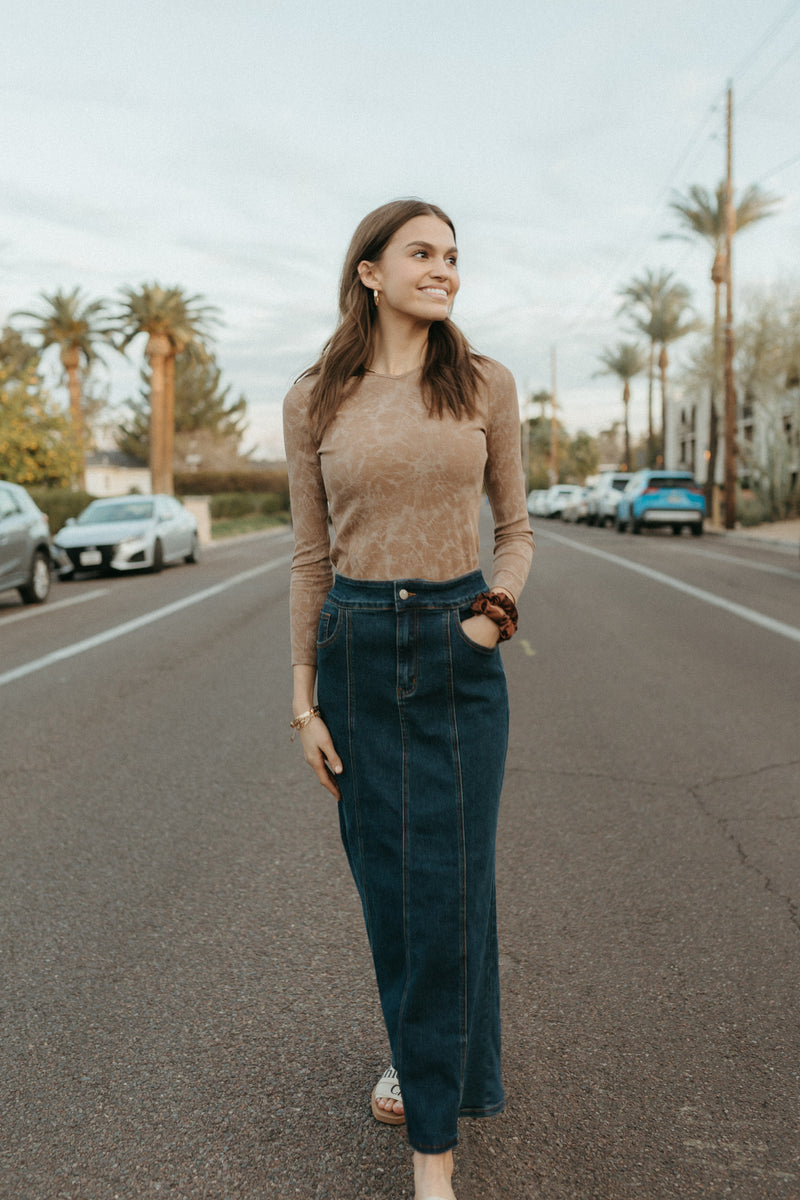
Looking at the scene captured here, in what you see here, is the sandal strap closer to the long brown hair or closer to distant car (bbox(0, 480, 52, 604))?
the long brown hair

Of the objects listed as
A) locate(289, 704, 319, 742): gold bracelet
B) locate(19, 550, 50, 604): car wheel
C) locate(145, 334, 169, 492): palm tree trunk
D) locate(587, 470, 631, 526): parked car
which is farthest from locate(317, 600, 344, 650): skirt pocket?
locate(145, 334, 169, 492): palm tree trunk

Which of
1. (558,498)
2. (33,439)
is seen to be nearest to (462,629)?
(33,439)

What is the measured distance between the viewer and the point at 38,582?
14508 mm

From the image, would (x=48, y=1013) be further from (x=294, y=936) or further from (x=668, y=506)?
(x=668, y=506)

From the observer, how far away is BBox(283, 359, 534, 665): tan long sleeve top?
2.24 metres

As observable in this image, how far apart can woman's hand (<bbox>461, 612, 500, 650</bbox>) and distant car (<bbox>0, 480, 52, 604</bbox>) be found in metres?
12.1

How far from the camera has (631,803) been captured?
516 centimetres

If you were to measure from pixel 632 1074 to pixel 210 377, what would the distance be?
76.6 meters

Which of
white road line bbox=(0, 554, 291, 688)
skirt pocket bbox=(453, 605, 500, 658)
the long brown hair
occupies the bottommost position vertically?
white road line bbox=(0, 554, 291, 688)

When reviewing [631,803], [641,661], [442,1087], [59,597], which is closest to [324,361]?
[442,1087]

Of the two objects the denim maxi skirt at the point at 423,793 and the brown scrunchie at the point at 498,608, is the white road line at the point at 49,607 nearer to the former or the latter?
the denim maxi skirt at the point at 423,793

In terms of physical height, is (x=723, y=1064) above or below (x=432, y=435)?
below

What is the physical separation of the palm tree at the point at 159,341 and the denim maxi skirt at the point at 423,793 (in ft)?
130

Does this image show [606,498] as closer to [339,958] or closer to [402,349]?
[339,958]
